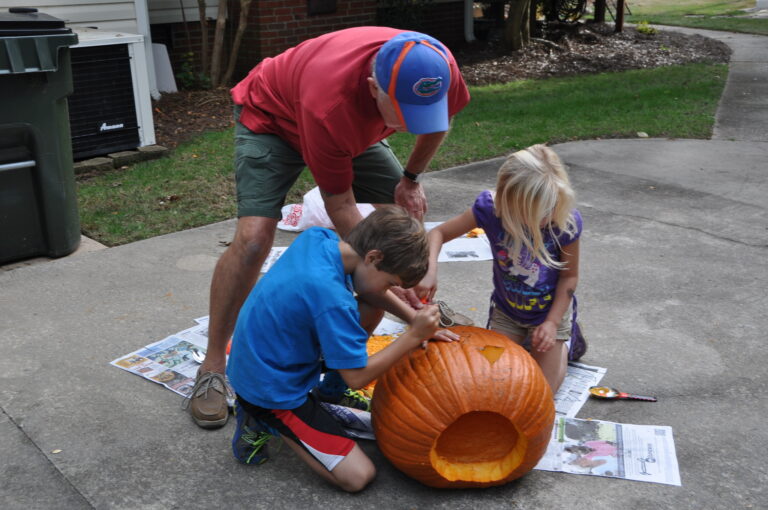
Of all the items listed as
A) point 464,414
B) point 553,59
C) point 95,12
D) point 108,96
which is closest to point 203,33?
point 95,12

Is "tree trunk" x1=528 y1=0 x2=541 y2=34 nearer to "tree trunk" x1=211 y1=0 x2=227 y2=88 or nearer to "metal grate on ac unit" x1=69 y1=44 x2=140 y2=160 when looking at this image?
"tree trunk" x1=211 y1=0 x2=227 y2=88

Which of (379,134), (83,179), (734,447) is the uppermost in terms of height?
(379,134)

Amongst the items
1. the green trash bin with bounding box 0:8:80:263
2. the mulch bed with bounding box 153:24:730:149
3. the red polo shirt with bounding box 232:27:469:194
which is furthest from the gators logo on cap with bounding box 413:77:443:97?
the mulch bed with bounding box 153:24:730:149

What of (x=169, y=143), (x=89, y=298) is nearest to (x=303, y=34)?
(x=169, y=143)

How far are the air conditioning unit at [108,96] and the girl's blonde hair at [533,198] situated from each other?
450cm

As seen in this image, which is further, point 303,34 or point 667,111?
point 303,34

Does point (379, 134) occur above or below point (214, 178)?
above

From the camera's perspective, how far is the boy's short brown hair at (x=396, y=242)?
7.74ft

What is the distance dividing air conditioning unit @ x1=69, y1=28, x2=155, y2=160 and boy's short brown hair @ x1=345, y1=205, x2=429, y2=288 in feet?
15.3

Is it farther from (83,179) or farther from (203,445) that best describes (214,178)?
(203,445)

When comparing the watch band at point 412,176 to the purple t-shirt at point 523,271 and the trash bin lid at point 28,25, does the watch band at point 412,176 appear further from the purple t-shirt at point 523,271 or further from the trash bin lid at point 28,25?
the trash bin lid at point 28,25

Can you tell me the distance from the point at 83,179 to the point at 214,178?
1021 mm

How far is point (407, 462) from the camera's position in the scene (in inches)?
99.0

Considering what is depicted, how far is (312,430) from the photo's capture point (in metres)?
2.54
